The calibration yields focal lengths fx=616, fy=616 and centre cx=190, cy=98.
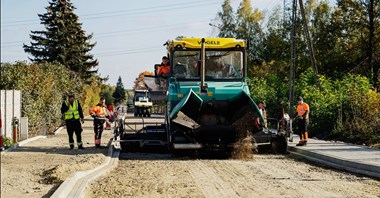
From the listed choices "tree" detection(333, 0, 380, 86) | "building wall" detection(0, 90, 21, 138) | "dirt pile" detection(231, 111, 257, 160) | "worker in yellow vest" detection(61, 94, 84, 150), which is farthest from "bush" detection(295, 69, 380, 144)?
"tree" detection(333, 0, 380, 86)

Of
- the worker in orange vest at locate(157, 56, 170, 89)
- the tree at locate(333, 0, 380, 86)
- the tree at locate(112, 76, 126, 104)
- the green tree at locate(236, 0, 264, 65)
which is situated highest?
the green tree at locate(236, 0, 264, 65)

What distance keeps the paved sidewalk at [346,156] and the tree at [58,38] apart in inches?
1755

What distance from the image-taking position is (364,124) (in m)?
22.2

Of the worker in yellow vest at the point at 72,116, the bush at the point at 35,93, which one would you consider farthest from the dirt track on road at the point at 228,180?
the bush at the point at 35,93

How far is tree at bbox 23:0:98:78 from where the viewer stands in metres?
60.9

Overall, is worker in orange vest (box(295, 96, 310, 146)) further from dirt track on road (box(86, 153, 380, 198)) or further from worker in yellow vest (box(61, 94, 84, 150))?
worker in yellow vest (box(61, 94, 84, 150))

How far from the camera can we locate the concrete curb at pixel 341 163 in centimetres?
1292

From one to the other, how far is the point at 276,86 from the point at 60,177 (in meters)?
27.1

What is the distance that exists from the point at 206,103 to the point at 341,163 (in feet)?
13.3

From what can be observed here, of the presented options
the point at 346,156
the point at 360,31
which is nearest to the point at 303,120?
the point at 346,156

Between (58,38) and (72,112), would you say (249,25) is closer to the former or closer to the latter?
(58,38)

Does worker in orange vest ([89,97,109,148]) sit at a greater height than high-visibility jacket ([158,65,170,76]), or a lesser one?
→ lesser

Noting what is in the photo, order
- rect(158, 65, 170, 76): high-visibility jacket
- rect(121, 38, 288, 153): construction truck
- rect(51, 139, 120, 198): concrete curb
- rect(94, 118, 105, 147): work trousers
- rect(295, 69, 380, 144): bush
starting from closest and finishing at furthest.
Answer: rect(51, 139, 120, 198): concrete curb → rect(121, 38, 288, 153): construction truck → rect(158, 65, 170, 76): high-visibility jacket → rect(94, 118, 105, 147): work trousers → rect(295, 69, 380, 144): bush

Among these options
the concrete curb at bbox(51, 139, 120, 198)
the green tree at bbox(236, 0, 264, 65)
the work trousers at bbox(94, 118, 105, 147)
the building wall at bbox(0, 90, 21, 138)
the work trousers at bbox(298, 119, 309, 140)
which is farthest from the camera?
the green tree at bbox(236, 0, 264, 65)
